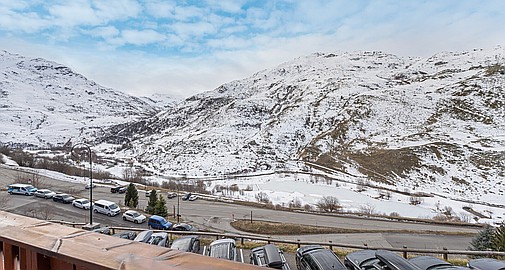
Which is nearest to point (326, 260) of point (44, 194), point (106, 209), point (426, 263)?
point (426, 263)

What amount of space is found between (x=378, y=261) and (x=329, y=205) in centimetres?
2165

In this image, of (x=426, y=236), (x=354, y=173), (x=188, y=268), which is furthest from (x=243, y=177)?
(x=188, y=268)

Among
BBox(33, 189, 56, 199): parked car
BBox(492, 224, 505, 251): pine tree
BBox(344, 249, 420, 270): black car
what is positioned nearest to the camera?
BBox(344, 249, 420, 270): black car

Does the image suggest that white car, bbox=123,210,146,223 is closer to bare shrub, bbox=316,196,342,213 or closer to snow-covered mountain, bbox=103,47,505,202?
bare shrub, bbox=316,196,342,213

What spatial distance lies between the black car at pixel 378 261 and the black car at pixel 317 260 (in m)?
0.34

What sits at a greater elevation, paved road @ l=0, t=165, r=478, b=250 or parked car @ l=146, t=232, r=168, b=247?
parked car @ l=146, t=232, r=168, b=247

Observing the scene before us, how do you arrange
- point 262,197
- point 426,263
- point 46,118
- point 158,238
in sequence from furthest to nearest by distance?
point 46,118, point 262,197, point 158,238, point 426,263

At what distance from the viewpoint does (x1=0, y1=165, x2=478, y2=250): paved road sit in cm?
1698

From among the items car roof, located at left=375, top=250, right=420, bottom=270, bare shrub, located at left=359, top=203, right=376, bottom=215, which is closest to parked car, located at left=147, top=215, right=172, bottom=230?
car roof, located at left=375, top=250, right=420, bottom=270

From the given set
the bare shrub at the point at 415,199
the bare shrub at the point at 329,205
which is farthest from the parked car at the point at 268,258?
the bare shrub at the point at 415,199

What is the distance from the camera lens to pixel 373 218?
22953mm

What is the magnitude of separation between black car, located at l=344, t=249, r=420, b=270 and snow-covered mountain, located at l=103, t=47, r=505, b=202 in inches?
1422

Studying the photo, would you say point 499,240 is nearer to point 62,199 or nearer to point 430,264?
point 430,264

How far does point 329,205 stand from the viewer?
27.2 m
